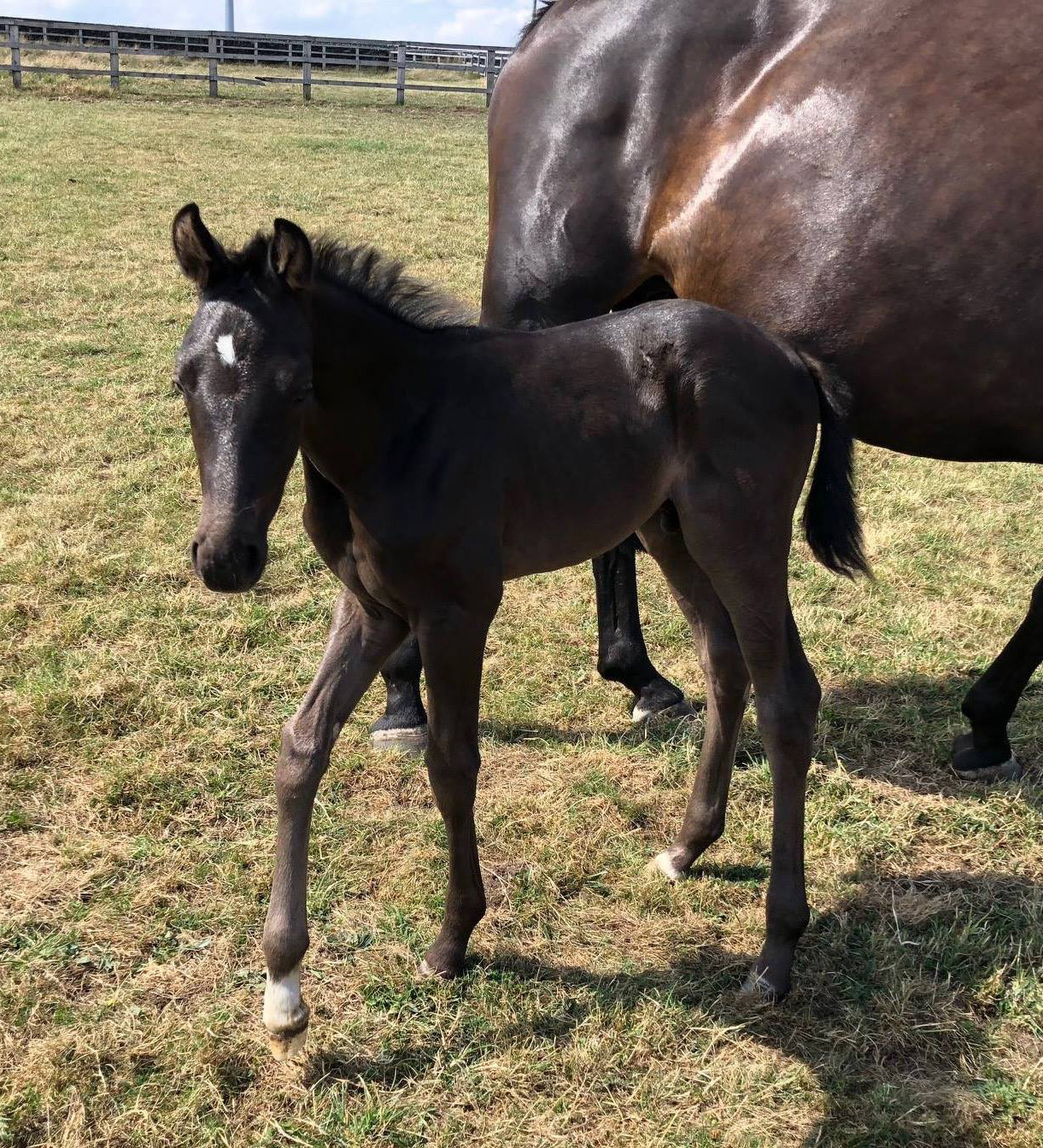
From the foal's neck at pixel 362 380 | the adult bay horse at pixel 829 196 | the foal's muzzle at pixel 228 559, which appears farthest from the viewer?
the adult bay horse at pixel 829 196

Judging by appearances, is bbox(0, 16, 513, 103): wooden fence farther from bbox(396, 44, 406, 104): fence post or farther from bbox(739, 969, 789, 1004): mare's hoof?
bbox(739, 969, 789, 1004): mare's hoof

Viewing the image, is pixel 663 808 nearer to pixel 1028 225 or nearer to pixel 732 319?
pixel 732 319

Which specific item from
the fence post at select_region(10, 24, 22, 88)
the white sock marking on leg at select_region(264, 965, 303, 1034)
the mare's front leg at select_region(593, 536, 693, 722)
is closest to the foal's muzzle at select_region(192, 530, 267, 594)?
the white sock marking on leg at select_region(264, 965, 303, 1034)

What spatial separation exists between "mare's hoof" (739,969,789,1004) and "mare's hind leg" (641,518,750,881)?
390 millimetres

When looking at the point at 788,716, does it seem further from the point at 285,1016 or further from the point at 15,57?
the point at 15,57

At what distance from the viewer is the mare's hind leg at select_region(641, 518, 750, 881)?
2.65m

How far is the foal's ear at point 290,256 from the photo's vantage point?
5.89 feet

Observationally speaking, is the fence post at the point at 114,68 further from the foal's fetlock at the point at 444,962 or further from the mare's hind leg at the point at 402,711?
the foal's fetlock at the point at 444,962

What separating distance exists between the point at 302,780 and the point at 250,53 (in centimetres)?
2650

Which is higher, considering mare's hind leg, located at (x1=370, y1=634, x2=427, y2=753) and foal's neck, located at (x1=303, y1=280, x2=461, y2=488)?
foal's neck, located at (x1=303, y1=280, x2=461, y2=488)

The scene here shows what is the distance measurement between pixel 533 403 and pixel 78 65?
24597mm

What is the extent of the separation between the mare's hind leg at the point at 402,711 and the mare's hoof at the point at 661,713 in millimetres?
666

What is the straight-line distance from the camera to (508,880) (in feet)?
8.95

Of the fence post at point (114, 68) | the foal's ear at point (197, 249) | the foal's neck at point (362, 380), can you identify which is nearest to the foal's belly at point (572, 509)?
the foal's neck at point (362, 380)
